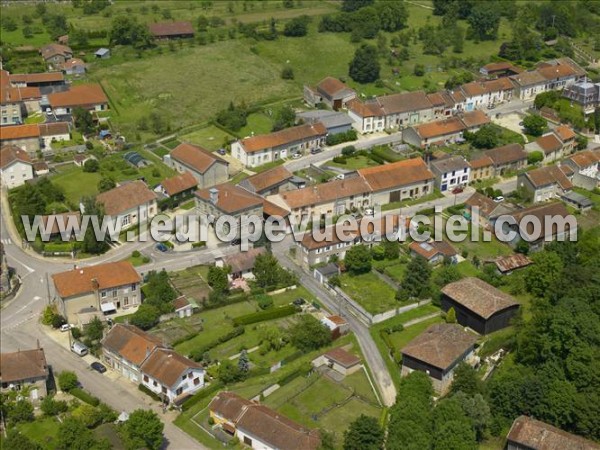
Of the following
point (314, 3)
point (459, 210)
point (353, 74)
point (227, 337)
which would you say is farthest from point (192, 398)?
point (314, 3)

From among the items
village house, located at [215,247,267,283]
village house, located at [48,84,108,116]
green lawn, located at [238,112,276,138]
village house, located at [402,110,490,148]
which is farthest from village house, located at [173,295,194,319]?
village house, located at [48,84,108,116]

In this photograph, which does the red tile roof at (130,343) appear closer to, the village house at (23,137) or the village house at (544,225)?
the village house at (544,225)

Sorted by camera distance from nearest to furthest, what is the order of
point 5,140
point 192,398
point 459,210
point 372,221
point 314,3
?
point 192,398, point 372,221, point 459,210, point 5,140, point 314,3

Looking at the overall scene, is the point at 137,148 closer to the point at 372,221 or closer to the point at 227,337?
the point at 372,221

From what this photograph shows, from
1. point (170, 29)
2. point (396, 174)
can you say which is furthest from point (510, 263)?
point (170, 29)

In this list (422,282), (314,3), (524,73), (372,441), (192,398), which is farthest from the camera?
(314,3)

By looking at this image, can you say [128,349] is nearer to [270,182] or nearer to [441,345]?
[441,345]
